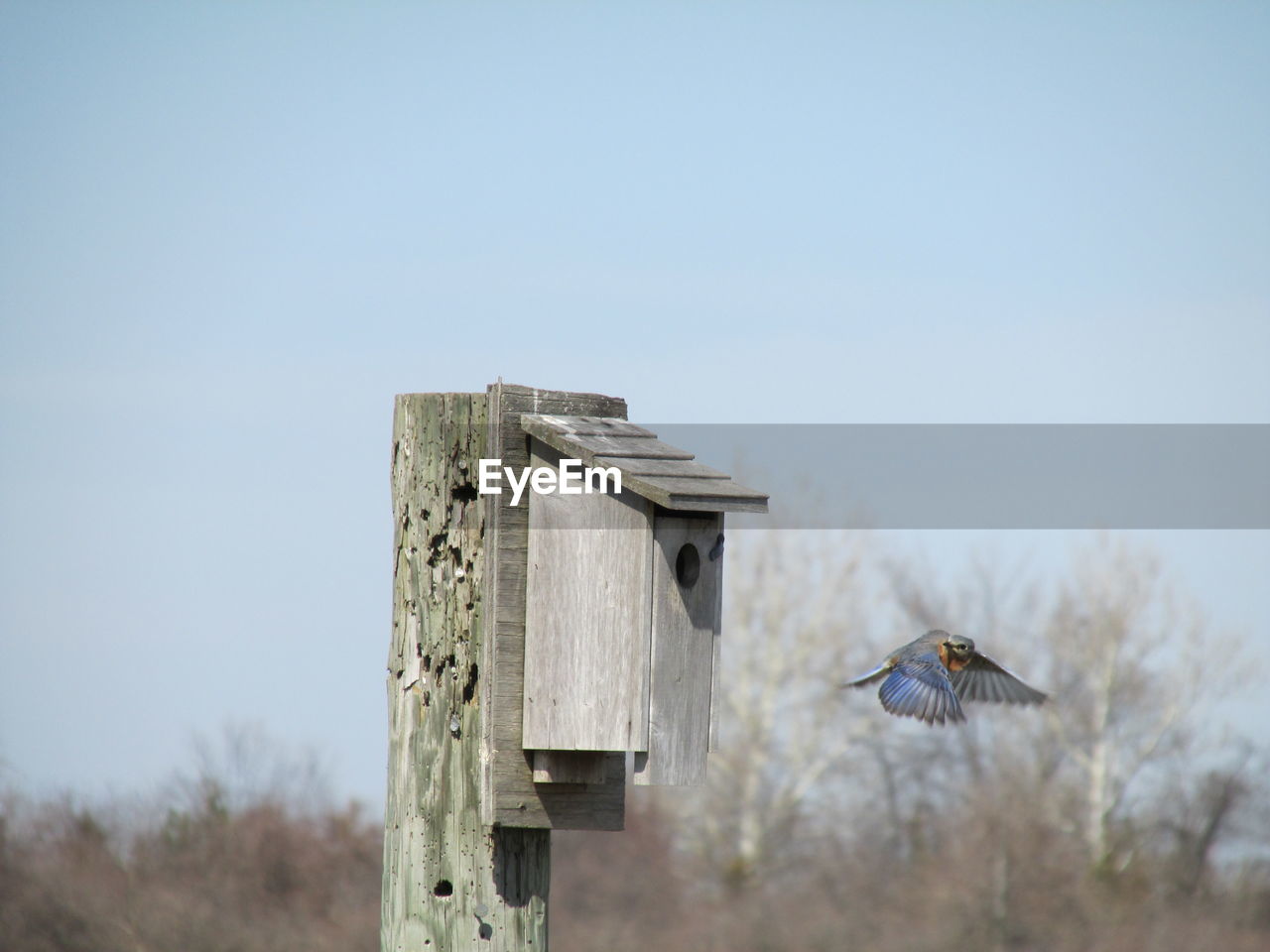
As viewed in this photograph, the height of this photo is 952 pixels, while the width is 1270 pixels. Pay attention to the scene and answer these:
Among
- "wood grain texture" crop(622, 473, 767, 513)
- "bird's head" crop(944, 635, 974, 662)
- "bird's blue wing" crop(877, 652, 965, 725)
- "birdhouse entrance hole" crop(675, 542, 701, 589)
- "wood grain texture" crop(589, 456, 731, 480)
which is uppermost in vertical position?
"wood grain texture" crop(589, 456, 731, 480)

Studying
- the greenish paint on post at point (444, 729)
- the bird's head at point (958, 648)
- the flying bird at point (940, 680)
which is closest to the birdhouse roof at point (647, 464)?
the greenish paint on post at point (444, 729)

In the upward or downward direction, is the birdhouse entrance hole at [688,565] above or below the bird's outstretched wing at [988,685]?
above

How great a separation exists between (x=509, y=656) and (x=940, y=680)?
2.34 metres

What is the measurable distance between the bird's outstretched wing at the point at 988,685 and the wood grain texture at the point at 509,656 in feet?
8.18

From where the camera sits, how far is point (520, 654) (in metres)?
4.61

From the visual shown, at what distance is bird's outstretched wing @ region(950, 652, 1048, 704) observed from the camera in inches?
264

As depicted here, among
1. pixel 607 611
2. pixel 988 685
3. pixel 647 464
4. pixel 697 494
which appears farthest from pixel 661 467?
pixel 988 685

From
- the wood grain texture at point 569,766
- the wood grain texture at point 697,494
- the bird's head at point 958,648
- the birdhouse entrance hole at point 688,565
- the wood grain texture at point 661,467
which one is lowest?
the wood grain texture at point 569,766

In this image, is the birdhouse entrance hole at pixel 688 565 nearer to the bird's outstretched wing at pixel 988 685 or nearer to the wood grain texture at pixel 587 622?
the wood grain texture at pixel 587 622

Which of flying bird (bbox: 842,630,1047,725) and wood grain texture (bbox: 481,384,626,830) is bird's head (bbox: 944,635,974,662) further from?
wood grain texture (bbox: 481,384,626,830)

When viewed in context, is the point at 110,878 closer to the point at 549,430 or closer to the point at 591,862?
the point at 591,862

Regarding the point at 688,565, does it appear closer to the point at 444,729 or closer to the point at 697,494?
the point at 697,494

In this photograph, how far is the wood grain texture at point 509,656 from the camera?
454cm

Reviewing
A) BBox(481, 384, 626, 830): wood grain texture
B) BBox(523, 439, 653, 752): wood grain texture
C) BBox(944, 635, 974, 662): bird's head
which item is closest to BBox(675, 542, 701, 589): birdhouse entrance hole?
BBox(523, 439, 653, 752): wood grain texture
